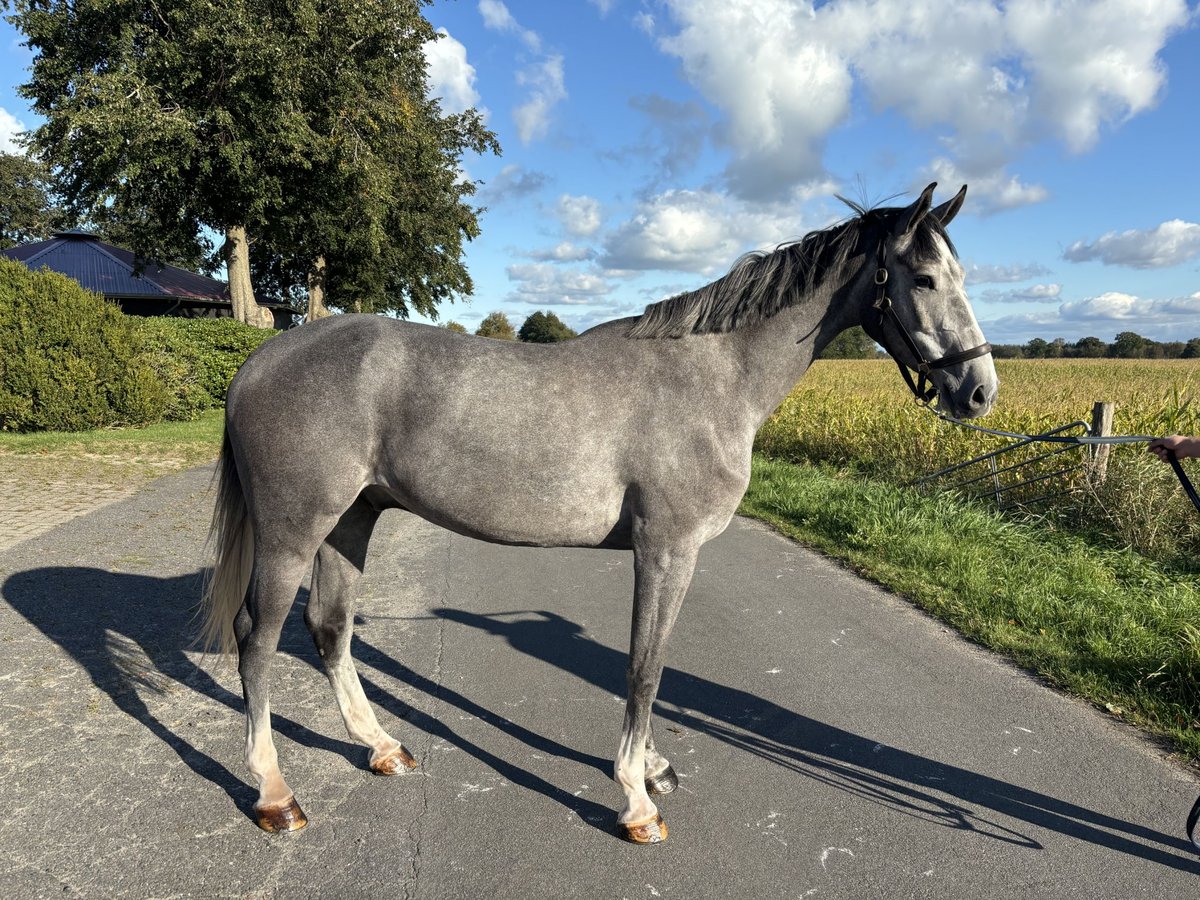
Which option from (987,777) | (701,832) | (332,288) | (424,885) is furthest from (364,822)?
(332,288)

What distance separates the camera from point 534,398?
2814 mm

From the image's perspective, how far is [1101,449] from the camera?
739cm

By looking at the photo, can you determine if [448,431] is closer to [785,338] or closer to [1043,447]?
[785,338]

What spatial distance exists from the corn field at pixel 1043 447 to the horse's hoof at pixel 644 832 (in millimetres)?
6222

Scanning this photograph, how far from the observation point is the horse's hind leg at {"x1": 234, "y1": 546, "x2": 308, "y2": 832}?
2.87 m

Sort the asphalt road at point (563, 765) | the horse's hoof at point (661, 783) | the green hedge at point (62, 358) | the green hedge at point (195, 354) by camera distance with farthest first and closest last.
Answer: the green hedge at point (195, 354) < the green hedge at point (62, 358) < the horse's hoof at point (661, 783) < the asphalt road at point (563, 765)

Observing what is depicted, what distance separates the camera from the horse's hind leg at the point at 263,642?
2.87 metres

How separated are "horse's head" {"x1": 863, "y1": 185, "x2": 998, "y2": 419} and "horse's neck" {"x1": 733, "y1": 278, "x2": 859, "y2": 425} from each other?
169 millimetres

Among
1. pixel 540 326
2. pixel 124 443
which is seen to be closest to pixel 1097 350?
pixel 540 326

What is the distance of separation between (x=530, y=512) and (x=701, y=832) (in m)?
1.46

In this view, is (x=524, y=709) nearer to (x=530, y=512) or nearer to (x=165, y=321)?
(x=530, y=512)

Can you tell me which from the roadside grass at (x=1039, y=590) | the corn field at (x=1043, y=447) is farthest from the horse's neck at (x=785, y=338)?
the corn field at (x=1043, y=447)

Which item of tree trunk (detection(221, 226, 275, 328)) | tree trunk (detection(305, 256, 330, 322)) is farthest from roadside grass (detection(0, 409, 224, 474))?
tree trunk (detection(305, 256, 330, 322))

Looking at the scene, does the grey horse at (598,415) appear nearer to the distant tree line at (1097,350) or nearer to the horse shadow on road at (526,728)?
the horse shadow on road at (526,728)
